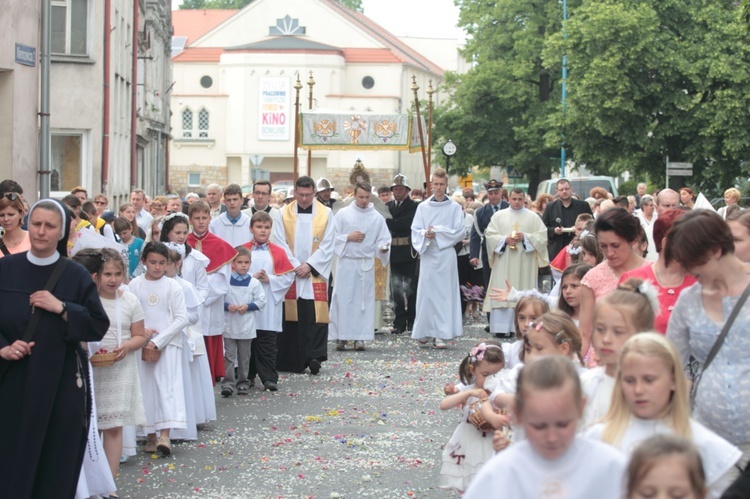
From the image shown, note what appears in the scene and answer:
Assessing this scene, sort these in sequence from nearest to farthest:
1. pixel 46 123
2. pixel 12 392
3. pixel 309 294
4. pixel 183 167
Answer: pixel 12 392 → pixel 309 294 → pixel 46 123 → pixel 183 167

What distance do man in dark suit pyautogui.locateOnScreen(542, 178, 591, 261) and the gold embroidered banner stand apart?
7.66 meters

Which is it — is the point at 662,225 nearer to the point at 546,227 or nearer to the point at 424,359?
the point at 424,359

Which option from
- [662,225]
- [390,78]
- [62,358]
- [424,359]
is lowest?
[424,359]

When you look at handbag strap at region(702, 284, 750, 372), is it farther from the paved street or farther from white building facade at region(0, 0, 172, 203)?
white building facade at region(0, 0, 172, 203)

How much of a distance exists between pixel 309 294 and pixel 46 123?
5009 mm

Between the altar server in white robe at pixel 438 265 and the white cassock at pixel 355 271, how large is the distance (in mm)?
777

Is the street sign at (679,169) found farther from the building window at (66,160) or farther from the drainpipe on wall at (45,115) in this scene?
the drainpipe on wall at (45,115)

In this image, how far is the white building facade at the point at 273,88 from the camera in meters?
85.8

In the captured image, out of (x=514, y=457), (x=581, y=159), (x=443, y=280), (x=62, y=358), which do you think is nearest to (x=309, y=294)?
(x=443, y=280)

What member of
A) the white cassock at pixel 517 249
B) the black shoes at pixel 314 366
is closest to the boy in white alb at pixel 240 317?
the black shoes at pixel 314 366

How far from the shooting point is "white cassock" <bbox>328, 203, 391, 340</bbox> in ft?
56.3

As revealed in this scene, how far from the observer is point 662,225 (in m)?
7.15

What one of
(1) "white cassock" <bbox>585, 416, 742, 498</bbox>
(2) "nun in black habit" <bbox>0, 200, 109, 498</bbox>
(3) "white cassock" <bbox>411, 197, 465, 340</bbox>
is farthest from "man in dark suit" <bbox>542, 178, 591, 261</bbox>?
(1) "white cassock" <bbox>585, 416, 742, 498</bbox>

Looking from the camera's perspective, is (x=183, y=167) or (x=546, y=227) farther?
(x=183, y=167)
